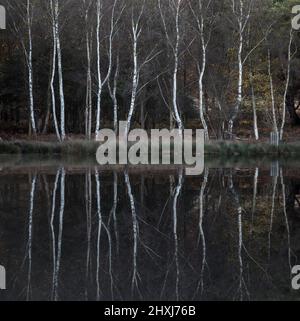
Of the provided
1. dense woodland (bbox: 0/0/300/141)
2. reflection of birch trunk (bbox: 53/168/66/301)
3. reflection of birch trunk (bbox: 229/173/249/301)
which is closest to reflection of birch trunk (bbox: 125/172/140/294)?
reflection of birch trunk (bbox: 53/168/66/301)

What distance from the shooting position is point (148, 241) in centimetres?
838

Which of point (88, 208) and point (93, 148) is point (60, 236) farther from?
point (93, 148)

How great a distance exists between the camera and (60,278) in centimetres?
641

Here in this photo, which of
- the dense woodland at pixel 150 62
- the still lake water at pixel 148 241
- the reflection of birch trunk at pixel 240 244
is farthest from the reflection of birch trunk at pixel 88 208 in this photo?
the dense woodland at pixel 150 62

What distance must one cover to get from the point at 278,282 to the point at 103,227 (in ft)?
12.5

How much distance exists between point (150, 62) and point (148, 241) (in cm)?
3092

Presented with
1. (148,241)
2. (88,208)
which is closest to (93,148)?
(88,208)

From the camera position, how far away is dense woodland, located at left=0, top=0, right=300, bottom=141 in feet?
105

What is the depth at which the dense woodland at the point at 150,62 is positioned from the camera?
31969 mm

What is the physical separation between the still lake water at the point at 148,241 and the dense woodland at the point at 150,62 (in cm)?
1680

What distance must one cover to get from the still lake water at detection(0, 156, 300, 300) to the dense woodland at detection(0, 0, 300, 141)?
1680 cm

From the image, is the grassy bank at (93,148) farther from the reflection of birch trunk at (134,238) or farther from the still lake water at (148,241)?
the reflection of birch trunk at (134,238)

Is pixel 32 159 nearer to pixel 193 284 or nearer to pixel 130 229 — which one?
pixel 130 229

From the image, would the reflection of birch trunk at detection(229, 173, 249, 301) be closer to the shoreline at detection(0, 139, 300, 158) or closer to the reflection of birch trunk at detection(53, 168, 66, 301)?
Result: the reflection of birch trunk at detection(53, 168, 66, 301)
